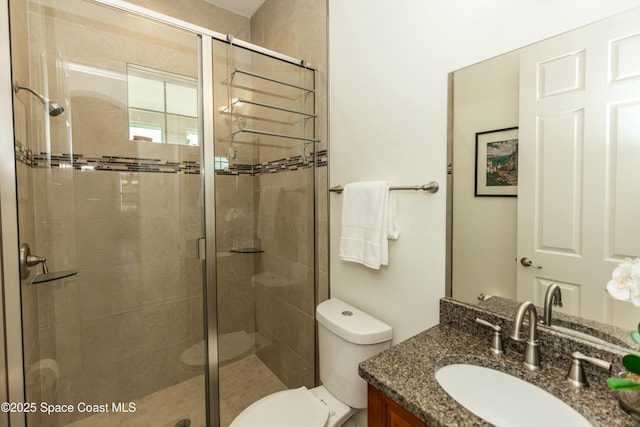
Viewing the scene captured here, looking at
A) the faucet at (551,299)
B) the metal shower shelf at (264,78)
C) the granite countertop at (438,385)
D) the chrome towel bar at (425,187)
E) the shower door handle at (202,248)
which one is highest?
the metal shower shelf at (264,78)

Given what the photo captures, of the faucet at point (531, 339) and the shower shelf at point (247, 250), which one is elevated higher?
the shower shelf at point (247, 250)

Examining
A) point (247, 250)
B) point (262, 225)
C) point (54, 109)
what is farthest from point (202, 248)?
point (54, 109)

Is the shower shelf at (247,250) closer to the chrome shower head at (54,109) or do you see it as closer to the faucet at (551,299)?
the chrome shower head at (54,109)

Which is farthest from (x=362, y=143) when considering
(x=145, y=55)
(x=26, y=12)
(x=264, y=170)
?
(x=26, y=12)

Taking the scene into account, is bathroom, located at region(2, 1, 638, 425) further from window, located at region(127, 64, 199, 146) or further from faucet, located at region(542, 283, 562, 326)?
window, located at region(127, 64, 199, 146)

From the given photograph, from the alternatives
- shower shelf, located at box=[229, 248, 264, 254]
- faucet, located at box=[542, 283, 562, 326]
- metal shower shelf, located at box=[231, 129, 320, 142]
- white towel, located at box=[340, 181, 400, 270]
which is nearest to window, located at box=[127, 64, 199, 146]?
metal shower shelf, located at box=[231, 129, 320, 142]

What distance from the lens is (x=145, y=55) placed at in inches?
59.9

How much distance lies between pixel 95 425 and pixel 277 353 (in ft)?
3.40

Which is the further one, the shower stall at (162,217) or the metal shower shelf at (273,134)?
the metal shower shelf at (273,134)

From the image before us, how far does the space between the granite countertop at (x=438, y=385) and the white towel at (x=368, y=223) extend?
408 mm

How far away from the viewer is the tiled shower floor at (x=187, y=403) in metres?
1.59

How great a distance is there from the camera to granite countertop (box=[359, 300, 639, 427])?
0.65 meters

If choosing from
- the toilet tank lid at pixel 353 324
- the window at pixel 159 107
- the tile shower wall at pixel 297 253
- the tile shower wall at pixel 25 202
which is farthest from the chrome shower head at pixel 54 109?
the toilet tank lid at pixel 353 324

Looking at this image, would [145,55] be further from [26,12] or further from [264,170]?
[264,170]
